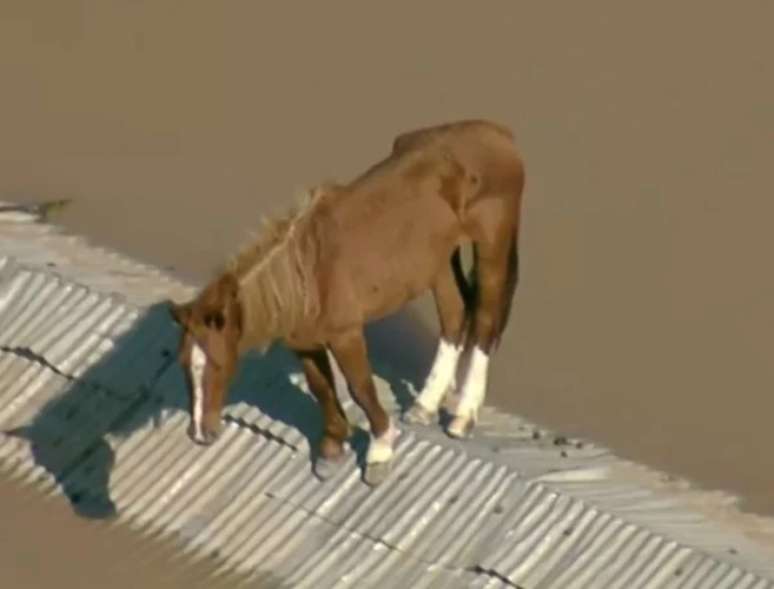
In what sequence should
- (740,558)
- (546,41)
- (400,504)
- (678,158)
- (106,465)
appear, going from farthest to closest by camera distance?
(546,41) < (678,158) < (106,465) < (400,504) < (740,558)

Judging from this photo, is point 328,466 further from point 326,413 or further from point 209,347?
point 209,347

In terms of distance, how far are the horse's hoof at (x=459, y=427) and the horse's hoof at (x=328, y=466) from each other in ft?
1.23

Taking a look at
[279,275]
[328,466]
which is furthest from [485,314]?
[279,275]

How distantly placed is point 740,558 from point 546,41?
456cm

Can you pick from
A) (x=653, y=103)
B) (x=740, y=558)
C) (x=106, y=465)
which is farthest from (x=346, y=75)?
(x=740, y=558)

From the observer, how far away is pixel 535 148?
10406mm

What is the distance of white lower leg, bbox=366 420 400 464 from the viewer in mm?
7699

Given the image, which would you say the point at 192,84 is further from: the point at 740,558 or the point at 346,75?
the point at 740,558

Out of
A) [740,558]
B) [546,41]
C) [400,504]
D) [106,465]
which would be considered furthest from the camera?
[546,41]

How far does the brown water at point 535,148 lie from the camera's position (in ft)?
28.7

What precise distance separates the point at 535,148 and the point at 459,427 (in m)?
2.75

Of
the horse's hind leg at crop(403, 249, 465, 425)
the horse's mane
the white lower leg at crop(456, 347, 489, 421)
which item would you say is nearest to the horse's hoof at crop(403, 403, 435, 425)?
the horse's hind leg at crop(403, 249, 465, 425)

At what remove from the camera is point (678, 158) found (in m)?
10.2

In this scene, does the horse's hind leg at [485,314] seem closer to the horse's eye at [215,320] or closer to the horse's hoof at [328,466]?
the horse's hoof at [328,466]
